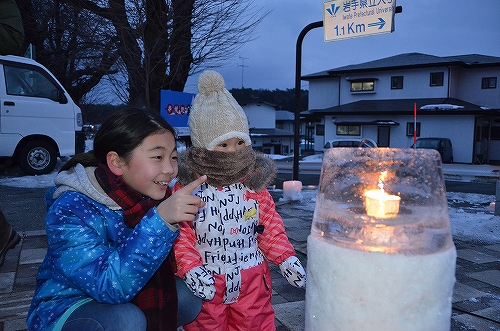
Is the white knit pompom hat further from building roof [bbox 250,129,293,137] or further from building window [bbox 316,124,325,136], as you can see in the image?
building roof [bbox 250,129,293,137]

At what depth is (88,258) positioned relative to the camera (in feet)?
5.21

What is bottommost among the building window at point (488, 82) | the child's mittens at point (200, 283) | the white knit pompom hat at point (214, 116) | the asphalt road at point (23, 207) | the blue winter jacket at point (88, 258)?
the asphalt road at point (23, 207)

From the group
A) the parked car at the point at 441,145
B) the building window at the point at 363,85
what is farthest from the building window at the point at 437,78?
the parked car at the point at 441,145

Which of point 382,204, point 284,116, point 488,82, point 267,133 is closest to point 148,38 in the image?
point 382,204

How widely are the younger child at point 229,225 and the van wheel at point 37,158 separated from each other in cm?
829

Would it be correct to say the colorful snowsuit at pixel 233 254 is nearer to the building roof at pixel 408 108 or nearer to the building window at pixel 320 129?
the building roof at pixel 408 108

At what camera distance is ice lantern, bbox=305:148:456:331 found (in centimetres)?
86

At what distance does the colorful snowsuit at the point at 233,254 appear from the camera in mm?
2174

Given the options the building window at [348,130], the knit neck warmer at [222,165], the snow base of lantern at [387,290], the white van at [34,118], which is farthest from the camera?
the building window at [348,130]

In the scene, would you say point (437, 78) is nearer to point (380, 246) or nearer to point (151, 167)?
point (151, 167)

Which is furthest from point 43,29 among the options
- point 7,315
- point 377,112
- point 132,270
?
point 377,112

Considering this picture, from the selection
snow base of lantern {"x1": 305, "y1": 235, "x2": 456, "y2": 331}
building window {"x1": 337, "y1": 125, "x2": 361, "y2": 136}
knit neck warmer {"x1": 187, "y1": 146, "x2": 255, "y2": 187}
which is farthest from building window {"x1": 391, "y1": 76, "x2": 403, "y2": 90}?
snow base of lantern {"x1": 305, "y1": 235, "x2": 456, "y2": 331}

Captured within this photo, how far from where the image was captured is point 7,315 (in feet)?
8.97

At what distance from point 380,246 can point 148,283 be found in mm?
1238
